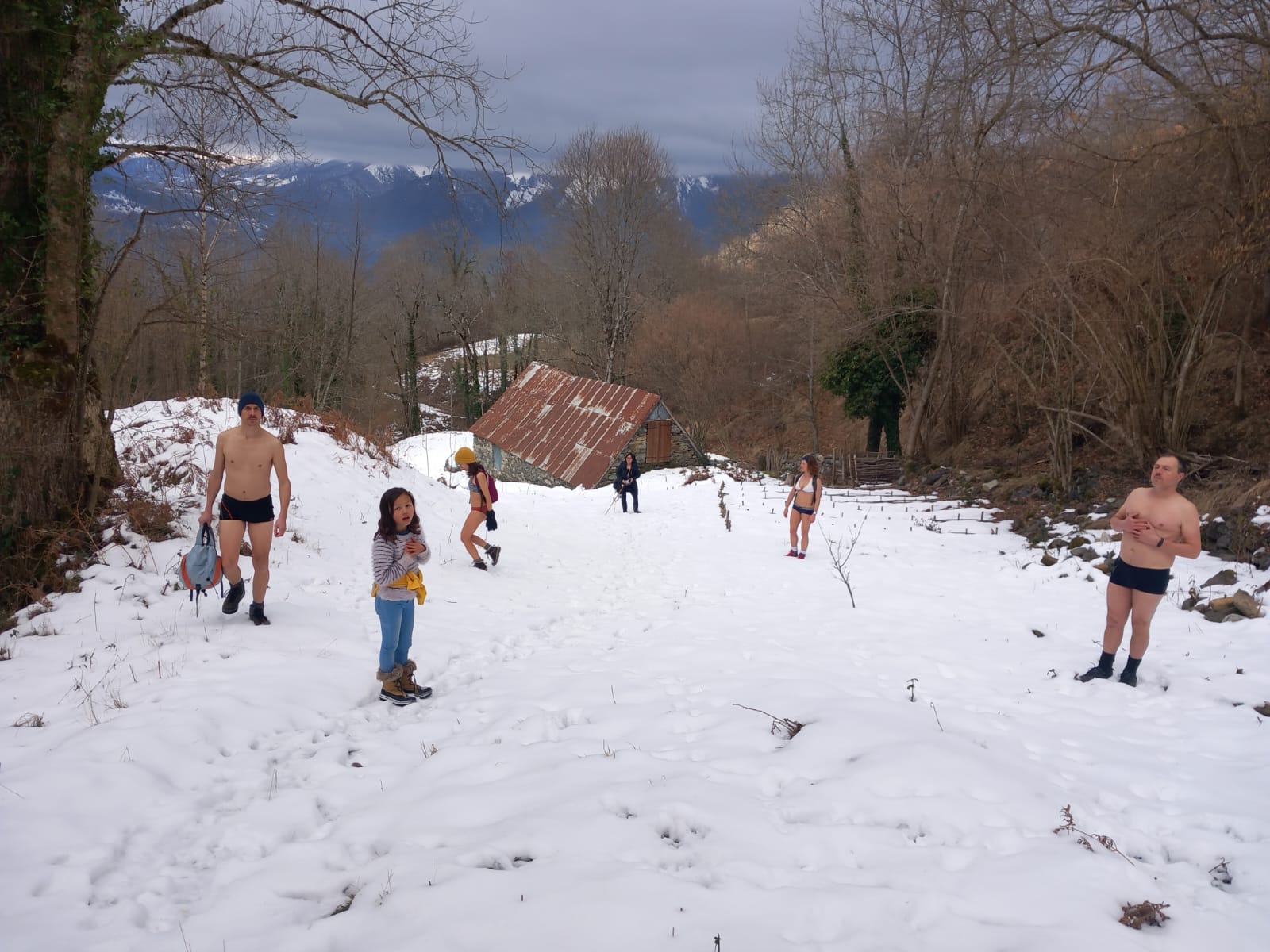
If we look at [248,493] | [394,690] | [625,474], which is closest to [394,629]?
[394,690]

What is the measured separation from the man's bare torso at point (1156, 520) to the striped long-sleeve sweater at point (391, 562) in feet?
17.0

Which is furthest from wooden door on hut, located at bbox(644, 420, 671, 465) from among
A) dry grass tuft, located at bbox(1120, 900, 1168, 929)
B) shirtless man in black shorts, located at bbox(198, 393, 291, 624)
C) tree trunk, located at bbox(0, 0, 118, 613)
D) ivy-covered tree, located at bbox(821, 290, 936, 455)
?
dry grass tuft, located at bbox(1120, 900, 1168, 929)

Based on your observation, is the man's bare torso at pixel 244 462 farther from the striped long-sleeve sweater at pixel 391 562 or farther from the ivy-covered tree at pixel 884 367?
the ivy-covered tree at pixel 884 367

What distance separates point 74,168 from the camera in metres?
6.54

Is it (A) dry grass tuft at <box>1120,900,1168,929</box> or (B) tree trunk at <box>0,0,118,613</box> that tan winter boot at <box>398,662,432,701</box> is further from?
(A) dry grass tuft at <box>1120,900,1168,929</box>

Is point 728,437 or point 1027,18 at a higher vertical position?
point 1027,18

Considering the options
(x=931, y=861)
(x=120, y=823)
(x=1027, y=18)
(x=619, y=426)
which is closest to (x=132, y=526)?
(x=120, y=823)

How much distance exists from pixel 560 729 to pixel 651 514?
10.7 m

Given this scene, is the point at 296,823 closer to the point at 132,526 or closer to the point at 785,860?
the point at 785,860

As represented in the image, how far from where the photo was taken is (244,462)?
585 centimetres

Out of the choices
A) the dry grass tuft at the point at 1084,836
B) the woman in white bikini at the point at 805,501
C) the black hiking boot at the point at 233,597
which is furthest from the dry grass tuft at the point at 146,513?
the dry grass tuft at the point at 1084,836

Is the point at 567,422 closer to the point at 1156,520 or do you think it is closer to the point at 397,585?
the point at 397,585

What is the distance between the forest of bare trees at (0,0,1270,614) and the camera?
298 inches

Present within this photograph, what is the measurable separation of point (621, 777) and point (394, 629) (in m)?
2.17
